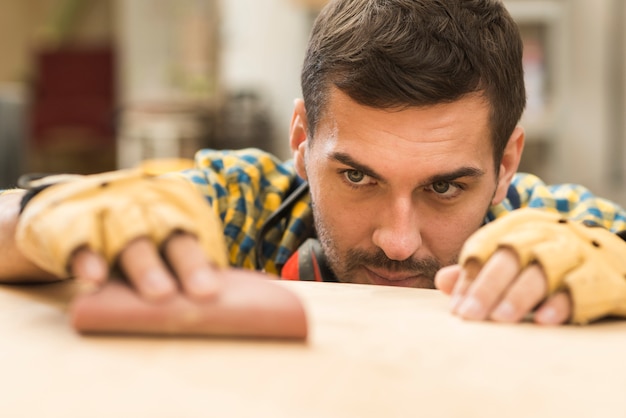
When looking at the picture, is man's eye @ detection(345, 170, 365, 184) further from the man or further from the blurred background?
the blurred background

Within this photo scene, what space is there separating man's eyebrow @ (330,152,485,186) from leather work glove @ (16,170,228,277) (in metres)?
0.45

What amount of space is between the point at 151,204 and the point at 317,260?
23.7 inches

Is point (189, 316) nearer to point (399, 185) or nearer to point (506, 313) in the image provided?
point (506, 313)

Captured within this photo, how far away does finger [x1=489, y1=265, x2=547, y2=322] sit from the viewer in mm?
613

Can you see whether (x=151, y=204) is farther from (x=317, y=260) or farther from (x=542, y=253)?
(x=317, y=260)

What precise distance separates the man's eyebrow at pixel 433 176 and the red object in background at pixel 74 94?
581 centimetres

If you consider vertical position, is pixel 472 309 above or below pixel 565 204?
above

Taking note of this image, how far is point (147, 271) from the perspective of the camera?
1.78 feet

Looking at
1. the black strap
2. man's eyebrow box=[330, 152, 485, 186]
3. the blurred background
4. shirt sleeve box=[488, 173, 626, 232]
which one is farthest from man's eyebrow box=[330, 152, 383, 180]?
the blurred background

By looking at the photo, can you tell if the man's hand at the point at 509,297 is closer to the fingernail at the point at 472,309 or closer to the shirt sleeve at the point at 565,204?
the fingernail at the point at 472,309

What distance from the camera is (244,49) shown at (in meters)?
5.69

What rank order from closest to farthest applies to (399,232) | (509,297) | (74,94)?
(509,297), (399,232), (74,94)

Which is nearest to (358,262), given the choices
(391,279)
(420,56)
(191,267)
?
(391,279)

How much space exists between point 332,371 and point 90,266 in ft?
0.62
